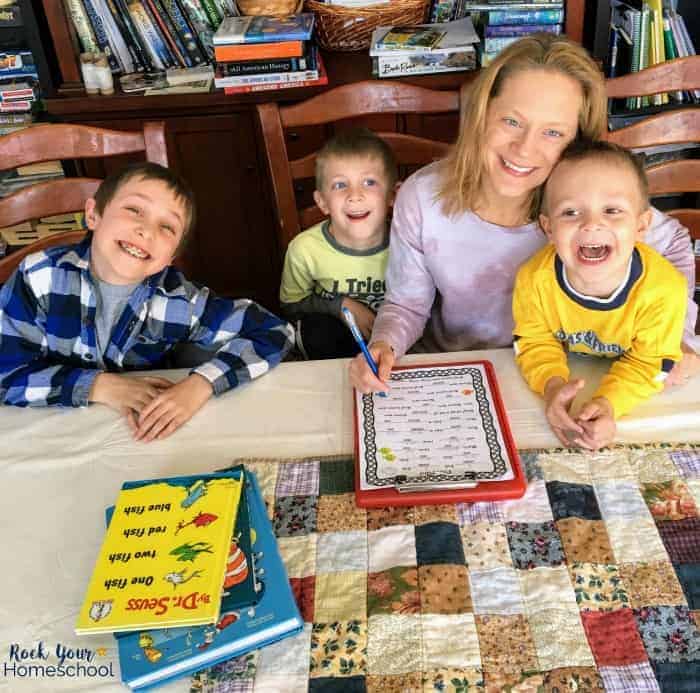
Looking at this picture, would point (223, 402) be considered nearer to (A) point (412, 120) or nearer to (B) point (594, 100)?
(B) point (594, 100)

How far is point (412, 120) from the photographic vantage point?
6.83ft

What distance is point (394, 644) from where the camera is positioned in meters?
0.70

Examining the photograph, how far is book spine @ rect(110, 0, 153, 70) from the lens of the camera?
83.6 inches

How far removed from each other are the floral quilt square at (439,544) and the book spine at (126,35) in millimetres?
1937

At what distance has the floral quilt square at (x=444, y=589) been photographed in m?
0.73

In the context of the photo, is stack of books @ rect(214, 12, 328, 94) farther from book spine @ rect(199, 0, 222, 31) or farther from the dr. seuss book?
the dr. seuss book

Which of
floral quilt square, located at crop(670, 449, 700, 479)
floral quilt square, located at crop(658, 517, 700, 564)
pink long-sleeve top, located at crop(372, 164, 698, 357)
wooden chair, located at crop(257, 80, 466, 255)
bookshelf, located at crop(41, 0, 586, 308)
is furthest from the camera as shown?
bookshelf, located at crop(41, 0, 586, 308)

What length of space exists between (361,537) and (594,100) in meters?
0.86

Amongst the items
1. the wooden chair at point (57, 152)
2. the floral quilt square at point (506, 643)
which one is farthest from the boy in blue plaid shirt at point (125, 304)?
the floral quilt square at point (506, 643)

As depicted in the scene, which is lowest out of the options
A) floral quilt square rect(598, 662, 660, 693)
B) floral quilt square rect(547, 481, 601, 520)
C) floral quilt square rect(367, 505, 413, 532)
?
floral quilt square rect(598, 662, 660, 693)

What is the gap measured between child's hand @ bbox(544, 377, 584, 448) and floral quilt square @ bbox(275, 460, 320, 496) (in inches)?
13.0

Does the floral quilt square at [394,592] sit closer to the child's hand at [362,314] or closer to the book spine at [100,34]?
the child's hand at [362,314]

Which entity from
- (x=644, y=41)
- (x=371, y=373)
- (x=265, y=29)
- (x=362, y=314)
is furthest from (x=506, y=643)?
(x=644, y=41)

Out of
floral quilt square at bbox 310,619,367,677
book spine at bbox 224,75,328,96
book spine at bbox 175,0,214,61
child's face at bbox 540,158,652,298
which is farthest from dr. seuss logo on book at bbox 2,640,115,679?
book spine at bbox 175,0,214,61
